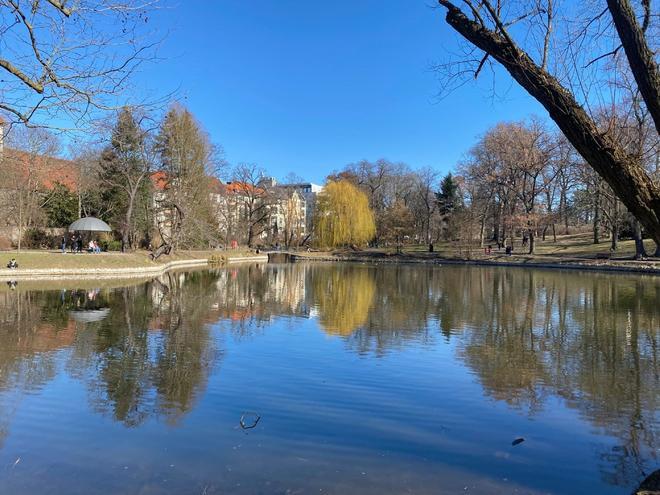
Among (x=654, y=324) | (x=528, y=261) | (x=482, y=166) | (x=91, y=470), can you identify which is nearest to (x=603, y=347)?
(x=654, y=324)

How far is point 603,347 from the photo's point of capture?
35.7 ft

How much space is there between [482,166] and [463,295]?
33312 millimetres

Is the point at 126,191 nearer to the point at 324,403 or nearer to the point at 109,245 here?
the point at 109,245

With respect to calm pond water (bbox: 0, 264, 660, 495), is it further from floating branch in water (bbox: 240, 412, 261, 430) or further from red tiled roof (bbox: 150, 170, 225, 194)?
red tiled roof (bbox: 150, 170, 225, 194)

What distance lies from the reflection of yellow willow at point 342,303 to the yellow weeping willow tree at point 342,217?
94.9 feet

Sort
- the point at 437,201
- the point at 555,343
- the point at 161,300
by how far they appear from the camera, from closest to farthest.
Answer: the point at 555,343
the point at 161,300
the point at 437,201

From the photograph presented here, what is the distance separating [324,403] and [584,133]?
4853mm

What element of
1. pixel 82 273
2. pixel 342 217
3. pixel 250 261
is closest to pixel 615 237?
pixel 342 217

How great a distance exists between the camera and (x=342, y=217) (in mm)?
57656

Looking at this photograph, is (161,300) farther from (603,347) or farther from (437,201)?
(437,201)

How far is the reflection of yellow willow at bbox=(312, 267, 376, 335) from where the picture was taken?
14026 mm

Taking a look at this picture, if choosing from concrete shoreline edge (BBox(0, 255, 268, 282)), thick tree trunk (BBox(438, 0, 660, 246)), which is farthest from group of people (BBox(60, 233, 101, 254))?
thick tree trunk (BBox(438, 0, 660, 246))

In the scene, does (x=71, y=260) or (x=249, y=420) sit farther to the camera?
(x=71, y=260)

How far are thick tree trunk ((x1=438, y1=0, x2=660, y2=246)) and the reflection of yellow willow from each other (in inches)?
369
